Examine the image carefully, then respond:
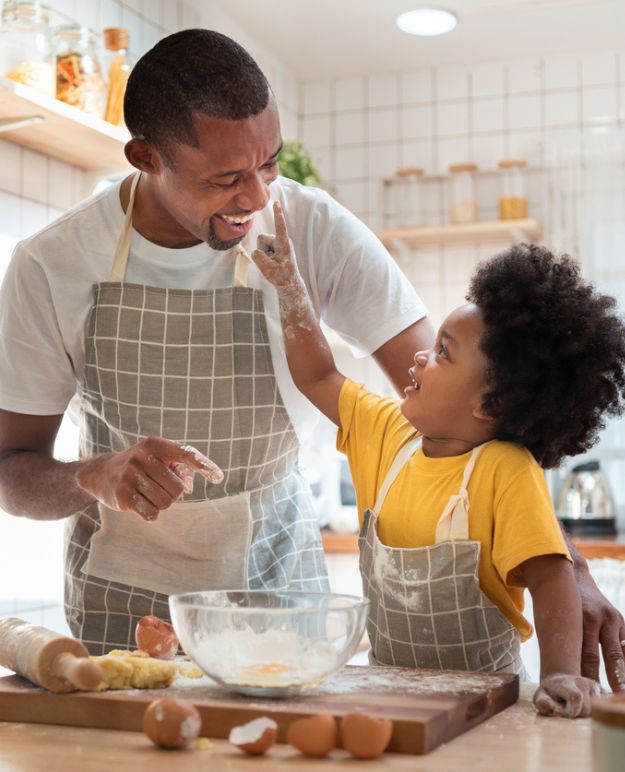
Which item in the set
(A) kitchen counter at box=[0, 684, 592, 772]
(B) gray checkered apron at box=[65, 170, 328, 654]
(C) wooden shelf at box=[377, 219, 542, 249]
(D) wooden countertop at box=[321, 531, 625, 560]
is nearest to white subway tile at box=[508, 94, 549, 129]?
(C) wooden shelf at box=[377, 219, 542, 249]

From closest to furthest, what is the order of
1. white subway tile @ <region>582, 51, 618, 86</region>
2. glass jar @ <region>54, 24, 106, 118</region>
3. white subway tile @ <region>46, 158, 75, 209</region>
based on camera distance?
glass jar @ <region>54, 24, 106, 118</region> → white subway tile @ <region>46, 158, 75, 209</region> → white subway tile @ <region>582, 51, 618, 86</region>

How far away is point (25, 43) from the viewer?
2285 mm

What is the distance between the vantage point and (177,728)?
83cm

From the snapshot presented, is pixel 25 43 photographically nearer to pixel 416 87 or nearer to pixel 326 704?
pixel 326 704

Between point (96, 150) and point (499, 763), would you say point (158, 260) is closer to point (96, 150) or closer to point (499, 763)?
point (499, 763)

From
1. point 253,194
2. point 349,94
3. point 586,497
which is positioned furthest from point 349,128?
point 253,194

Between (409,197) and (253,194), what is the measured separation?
117 inches

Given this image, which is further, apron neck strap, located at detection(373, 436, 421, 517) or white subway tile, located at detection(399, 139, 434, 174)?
white subway tile, located at detection(399, 139, 434, 174)

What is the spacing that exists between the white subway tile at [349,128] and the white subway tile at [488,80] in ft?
1.61

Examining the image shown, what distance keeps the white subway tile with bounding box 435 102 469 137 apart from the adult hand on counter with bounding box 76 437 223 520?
3.31 m

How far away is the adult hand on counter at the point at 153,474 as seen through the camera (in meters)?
1.14

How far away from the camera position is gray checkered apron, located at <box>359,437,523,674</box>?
3.98 feet

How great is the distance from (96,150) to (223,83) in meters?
1.38

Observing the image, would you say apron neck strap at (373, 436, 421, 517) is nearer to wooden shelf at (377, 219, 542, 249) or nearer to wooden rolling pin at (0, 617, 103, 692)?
wooden rolling pin at (0, 617, 103, 692)
